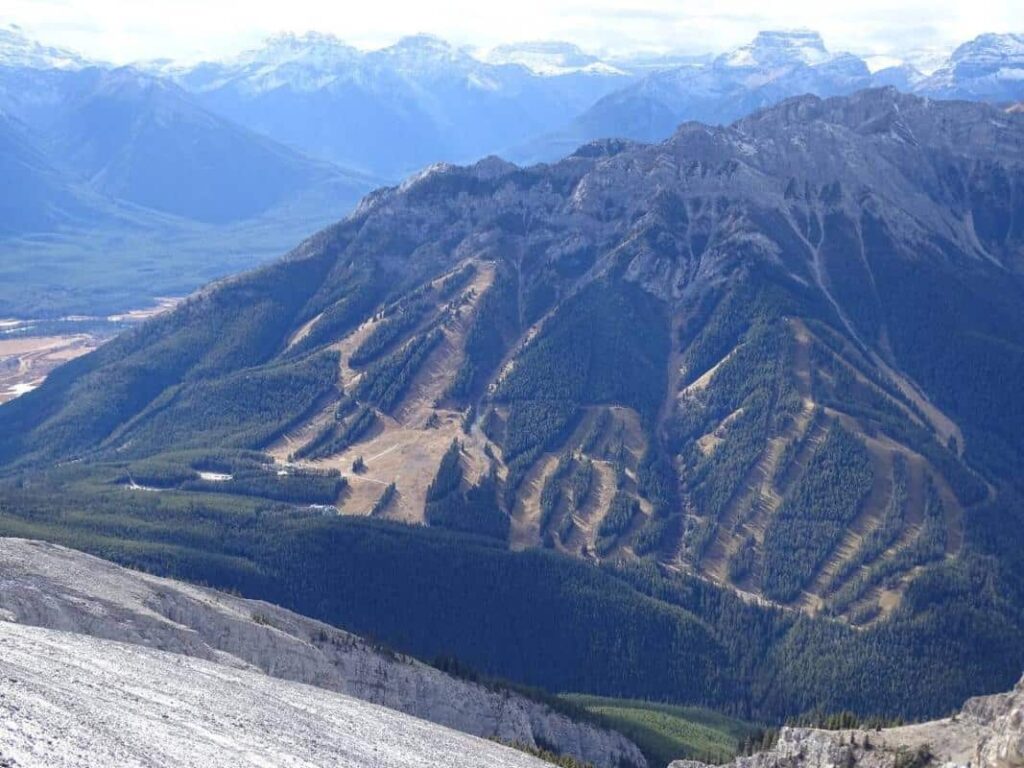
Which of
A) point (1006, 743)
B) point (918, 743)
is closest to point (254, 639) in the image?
point (918, 743)

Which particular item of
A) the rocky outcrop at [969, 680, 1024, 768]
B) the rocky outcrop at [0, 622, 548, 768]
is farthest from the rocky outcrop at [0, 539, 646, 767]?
the rocky outcrop at [969, 680, 1024, 768]

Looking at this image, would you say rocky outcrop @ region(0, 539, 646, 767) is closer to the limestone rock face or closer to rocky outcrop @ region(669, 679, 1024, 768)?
rocky outcrop @ region(669, 679, 1024, 768)

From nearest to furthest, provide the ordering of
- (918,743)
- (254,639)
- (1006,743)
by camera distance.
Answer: (1006,743), (918,743), (254,639)

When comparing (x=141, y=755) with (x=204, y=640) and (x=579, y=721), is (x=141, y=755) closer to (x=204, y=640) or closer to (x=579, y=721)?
(x=204, y=640)

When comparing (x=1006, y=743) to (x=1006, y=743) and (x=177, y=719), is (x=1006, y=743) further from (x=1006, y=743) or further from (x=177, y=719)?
(x=177, y=719)

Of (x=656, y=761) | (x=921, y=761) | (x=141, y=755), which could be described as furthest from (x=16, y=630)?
(x=656, y=761)
